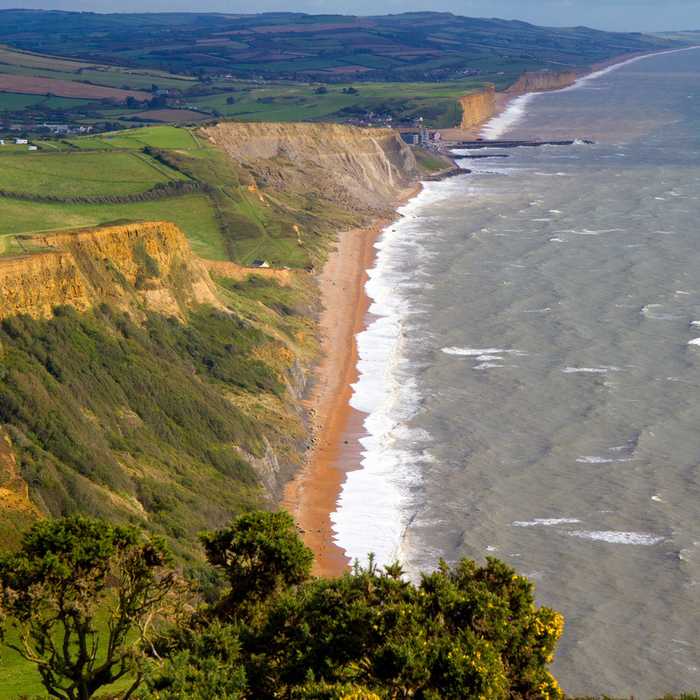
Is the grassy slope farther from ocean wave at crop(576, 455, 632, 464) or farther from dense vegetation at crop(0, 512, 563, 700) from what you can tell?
ocean wave at crop(576, 455, 632, 464)

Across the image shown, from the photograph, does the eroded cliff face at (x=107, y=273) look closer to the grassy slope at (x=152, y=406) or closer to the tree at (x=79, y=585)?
the grassy slope at (x=152, y=406)

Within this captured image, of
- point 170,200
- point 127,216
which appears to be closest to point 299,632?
point 127,216

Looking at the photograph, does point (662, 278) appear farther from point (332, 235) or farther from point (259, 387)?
point (259, 387)

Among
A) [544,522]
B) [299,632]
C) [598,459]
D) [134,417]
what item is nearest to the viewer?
[299,632]

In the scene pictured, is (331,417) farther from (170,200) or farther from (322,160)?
(322,160)

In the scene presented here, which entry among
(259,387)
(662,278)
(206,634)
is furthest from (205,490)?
(662,278)

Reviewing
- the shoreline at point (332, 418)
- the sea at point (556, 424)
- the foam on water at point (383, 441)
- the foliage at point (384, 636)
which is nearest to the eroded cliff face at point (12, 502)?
the shoreline at point (332, 418)
